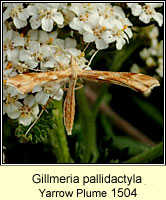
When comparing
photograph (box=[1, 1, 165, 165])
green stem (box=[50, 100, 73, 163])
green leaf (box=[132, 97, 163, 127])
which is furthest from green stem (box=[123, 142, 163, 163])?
green leaf (box=[132, 97, 163, 127])

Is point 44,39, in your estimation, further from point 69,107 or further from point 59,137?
point 59,137

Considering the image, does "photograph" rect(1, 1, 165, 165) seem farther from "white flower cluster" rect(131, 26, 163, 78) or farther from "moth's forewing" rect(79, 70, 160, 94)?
"white flower cluster" rect(131, 26, 163, 78)

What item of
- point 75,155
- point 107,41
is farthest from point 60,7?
point 75,155

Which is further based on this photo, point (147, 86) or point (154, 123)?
point (154, 123)

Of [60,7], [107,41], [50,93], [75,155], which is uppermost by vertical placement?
[60,7]

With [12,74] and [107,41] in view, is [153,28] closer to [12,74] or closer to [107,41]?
[107,41]

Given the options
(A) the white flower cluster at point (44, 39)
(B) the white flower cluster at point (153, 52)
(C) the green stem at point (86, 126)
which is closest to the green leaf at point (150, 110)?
(B) the white flower cluster at point (153, 52)

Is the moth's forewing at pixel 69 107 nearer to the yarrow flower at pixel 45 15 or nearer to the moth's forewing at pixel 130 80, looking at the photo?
the moth's forewing at pixel 130 80
